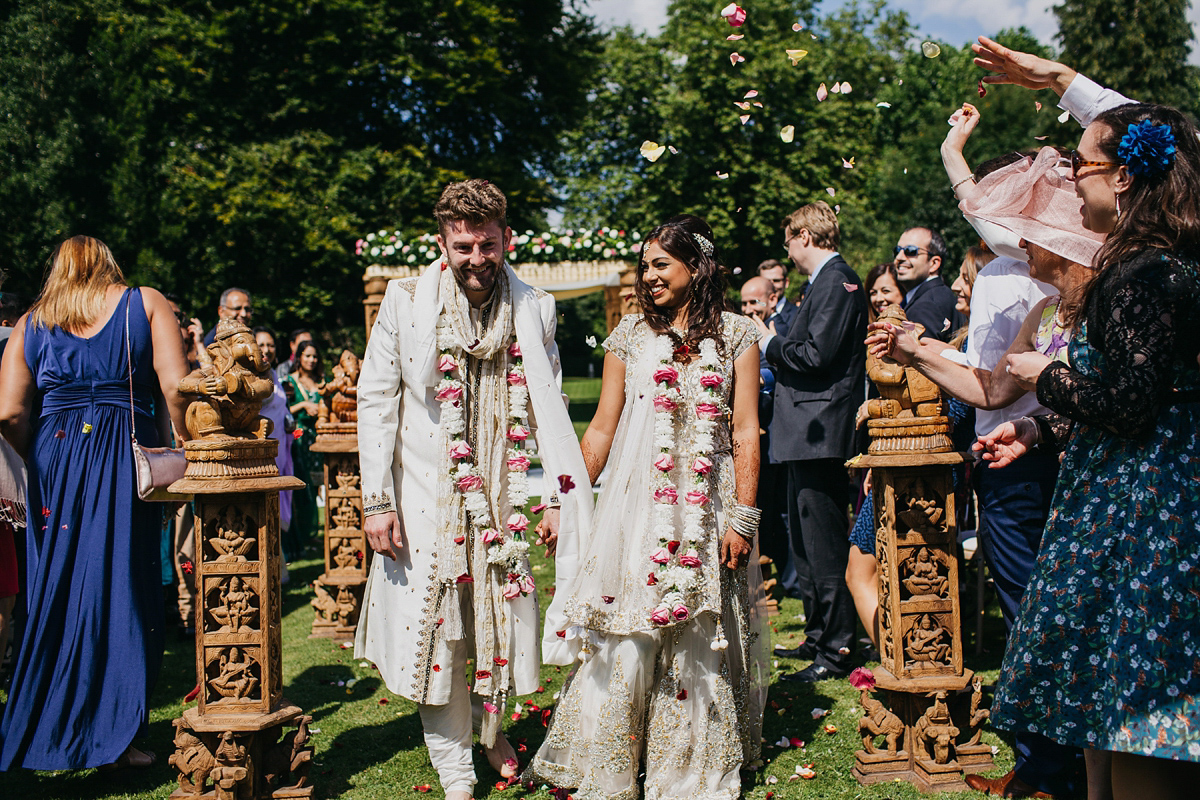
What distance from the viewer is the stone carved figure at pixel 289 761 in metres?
3.68

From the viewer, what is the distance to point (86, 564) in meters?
3.93

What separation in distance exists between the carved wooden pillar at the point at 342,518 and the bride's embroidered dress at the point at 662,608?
321cm

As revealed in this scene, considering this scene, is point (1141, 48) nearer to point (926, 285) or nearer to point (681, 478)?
point (926, 285)

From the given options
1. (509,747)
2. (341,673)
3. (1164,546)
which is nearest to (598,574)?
(509,747)

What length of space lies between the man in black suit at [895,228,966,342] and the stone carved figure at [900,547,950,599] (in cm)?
205

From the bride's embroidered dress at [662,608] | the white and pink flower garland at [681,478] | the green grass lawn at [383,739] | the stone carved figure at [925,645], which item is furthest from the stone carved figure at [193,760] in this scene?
the stone carved figure at [925,645]

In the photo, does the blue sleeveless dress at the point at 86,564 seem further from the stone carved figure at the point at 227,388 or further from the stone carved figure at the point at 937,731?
the stone carved figure at the point at 937,731

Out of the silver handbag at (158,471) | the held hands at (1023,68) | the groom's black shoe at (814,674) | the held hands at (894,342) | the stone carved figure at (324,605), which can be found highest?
the held hands at (1023,68)

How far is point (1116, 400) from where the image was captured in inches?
90.6

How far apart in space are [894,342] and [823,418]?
2068 mm

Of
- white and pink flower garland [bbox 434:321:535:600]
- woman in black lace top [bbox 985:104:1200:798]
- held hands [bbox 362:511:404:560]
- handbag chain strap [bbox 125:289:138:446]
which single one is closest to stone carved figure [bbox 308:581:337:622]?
handbag chain strap [bbox 125:289:138:446]

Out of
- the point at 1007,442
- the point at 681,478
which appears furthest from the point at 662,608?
the point at 1007,442

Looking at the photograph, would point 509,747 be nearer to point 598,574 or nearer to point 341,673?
point 598,574

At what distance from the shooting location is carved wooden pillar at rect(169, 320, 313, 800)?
3.55 m
